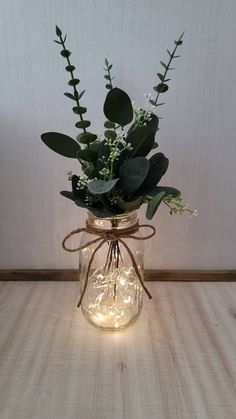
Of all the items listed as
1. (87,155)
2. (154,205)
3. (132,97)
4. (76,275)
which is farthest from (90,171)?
(76,275)

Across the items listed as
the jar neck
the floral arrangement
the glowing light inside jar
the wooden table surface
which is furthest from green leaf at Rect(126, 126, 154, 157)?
the wooden table surface

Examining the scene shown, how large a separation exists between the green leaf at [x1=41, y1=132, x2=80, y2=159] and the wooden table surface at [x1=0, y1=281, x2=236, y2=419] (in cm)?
36

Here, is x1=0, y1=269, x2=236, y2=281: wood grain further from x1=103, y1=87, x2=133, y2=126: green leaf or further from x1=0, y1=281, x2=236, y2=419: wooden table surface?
x1=103, y1=87, x2=133, y2=126: green leaf

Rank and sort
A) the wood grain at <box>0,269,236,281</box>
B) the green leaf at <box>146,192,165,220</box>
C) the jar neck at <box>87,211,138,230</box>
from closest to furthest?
1. the green leaf at <box>146,192,165,220</box>
2. the jar neck at <box>87,211,138,230</box>
3. the wood grain at <box>0,269,236,281</box>

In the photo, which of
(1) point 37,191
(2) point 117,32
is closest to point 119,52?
(2) point 117,32

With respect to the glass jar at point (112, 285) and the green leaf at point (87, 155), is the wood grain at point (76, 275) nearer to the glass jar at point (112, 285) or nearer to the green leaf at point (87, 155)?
the glass jar at point (112, 285)

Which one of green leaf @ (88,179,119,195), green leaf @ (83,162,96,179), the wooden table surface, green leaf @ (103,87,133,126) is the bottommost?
the wooden table surface

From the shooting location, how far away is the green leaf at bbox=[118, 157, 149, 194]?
0.52 metres

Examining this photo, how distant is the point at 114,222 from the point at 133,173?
117 millimetres

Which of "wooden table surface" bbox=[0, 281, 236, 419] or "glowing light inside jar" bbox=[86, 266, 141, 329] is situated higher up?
"glowing light inside jar" bbox=[86, 266, 141, 329]

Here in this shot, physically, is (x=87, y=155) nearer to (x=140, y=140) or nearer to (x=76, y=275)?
(x=140, y=140)

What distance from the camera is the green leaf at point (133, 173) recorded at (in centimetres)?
52

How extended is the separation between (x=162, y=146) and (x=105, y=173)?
260 mm

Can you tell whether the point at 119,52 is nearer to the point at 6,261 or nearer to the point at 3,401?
the point at 6,261
